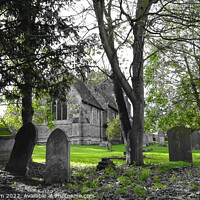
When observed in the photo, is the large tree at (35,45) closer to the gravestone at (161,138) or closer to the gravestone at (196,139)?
the gravestone at (196,139)

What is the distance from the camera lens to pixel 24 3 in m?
5.94

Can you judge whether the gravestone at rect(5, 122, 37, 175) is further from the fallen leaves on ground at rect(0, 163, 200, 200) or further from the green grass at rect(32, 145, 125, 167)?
the green grass at rect(32, 145, 125, 167)

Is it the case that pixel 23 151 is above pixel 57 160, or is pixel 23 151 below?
above

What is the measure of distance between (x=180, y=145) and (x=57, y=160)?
5.64m

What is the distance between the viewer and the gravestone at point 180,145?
29.2ft

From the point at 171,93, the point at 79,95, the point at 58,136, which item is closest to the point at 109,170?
the point at 58,136

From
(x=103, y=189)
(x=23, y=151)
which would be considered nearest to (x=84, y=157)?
(x=23, y=151)

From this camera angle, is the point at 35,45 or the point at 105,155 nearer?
the point at 35,45

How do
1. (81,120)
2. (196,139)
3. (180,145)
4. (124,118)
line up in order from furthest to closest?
(81,120) < (196,139) < (180,145) < (124,118)

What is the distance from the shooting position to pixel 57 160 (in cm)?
547

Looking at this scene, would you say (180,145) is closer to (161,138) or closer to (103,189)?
(103,189)

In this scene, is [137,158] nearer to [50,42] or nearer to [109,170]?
[109,170]

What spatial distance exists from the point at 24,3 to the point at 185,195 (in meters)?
6.04

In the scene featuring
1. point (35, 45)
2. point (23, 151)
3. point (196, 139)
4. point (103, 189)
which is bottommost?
point (196, 139)
